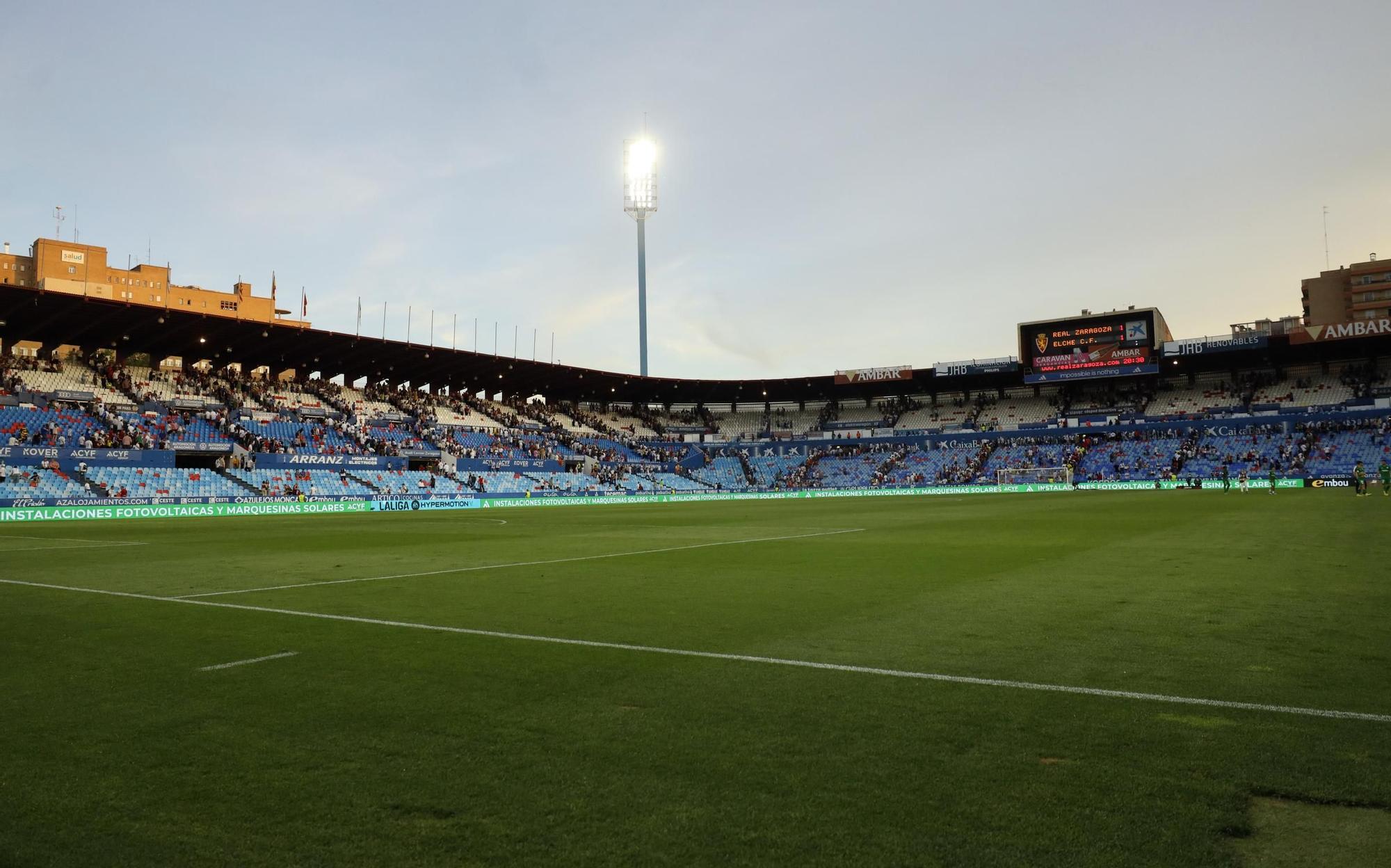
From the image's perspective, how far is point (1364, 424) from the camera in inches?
2608

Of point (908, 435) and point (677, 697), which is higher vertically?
point (908, 435)

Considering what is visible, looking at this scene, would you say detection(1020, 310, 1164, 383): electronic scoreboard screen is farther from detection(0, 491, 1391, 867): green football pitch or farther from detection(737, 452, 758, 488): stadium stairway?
detection(0, 491, 1391, 867): green football pitch

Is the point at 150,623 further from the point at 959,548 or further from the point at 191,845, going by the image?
the point at 959,548

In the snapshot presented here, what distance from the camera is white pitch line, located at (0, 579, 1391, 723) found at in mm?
5230

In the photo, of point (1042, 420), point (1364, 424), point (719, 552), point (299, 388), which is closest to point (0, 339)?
point (299, 388)

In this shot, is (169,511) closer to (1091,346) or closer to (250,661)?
(250,661)

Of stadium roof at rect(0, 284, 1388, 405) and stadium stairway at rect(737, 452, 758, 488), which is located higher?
stadium roof at rect(0, 284, 1388, 405)

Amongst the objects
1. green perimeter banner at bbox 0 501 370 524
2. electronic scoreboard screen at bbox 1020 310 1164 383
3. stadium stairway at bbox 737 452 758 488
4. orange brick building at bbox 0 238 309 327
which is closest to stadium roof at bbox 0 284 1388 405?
electronic scoreboard screen at bbox 1020 310 1164 383

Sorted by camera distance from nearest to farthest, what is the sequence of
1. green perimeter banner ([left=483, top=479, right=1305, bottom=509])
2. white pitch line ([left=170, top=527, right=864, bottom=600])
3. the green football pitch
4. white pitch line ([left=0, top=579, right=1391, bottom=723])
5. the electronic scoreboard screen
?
the green football pitch → white pitch line ([left=0, top=579, right=1391, bottom=723]) → white pitch line ([left=170, top=527, right=864, bottom=600]) → green perimeter banner ([left=483, top=479, right=1305, bottom=509]) → the electronic scoreboard screen

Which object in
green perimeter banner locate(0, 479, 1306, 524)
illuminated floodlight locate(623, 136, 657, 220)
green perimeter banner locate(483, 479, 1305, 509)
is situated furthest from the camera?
illuminated floodlight locate(623, 136, 657, 220)

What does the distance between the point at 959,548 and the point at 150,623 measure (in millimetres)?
14041

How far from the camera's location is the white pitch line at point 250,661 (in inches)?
269

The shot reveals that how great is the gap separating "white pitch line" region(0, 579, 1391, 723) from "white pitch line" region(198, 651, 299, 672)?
1.41m

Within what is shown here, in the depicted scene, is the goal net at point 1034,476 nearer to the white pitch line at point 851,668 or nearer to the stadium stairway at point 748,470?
the stadium stairway at point 748,470
